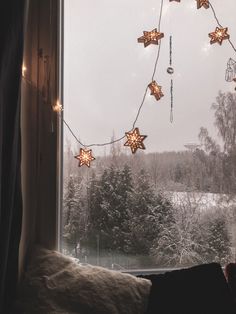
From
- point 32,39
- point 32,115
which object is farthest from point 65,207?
point 32,39

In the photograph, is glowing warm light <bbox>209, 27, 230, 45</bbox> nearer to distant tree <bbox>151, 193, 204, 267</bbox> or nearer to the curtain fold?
distant tree <bbox>151, 193, 204, 267</bbox>

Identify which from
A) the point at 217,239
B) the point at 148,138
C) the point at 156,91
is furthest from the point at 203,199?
the point at 156,91

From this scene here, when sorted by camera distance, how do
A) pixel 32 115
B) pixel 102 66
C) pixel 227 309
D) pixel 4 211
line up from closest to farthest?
pixel 4 211, pixel 227 309, pixel 32 115, pixel 102 66

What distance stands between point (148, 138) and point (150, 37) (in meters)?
0.51

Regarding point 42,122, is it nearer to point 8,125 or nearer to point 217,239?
point 8,125

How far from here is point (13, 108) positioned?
4.98 feet

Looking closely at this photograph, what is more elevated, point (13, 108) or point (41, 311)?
point (13, 108)

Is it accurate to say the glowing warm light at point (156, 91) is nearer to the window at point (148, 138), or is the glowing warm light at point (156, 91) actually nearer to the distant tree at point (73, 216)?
the window at point (148, 138)

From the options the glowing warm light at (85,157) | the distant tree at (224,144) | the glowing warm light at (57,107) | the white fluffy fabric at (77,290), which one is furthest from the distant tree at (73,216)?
the distant tree at (224,144)

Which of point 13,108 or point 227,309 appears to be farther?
point 227,309

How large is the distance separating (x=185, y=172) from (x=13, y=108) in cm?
101

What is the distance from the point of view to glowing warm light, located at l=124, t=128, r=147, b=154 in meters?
1.94

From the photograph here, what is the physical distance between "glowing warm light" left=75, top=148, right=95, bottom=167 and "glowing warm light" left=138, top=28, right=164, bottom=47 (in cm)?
61

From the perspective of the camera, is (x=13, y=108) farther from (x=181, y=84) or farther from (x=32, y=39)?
(x=181, y=84)
